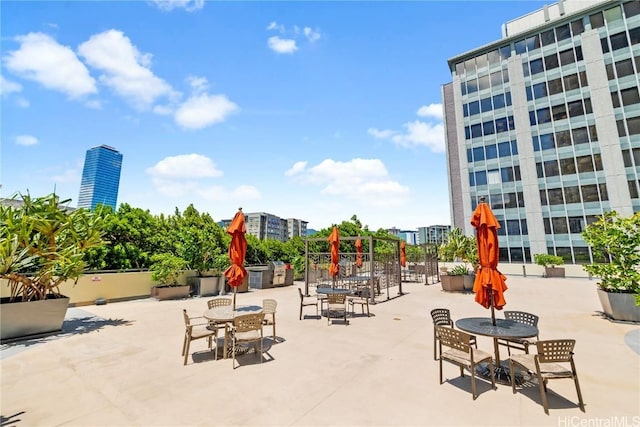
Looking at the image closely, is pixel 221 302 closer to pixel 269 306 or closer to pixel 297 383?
pixel 269 306

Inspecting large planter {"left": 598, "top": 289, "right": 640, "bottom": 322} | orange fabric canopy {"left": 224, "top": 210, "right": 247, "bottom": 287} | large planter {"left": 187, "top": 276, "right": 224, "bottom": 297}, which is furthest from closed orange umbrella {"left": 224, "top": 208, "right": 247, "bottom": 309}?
large planter {"left": 598, "top": 289, "right": 640, "bottom": 322}

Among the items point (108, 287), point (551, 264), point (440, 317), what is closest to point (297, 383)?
point (440, 317)

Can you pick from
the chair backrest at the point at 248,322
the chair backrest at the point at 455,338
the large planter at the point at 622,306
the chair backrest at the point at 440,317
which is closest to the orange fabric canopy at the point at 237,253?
the chair backrest at the point at 248,322

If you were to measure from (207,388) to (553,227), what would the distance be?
33.5 m

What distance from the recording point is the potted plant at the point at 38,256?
6.97 meters

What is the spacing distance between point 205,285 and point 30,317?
6974 mm

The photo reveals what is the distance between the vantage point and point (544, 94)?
28391 mm

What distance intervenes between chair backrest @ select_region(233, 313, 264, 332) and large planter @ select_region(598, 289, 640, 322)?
34.5 feet

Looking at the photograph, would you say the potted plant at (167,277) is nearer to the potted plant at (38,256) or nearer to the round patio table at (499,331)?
the potted plant at (38,256)

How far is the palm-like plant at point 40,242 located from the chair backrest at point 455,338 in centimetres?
956

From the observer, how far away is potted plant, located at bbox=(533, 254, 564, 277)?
23489 mm

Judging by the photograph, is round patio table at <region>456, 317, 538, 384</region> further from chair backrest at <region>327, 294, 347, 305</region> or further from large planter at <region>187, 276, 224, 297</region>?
large planter at <region>187, 276, 224, 297</region>

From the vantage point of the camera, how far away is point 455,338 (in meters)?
4.36

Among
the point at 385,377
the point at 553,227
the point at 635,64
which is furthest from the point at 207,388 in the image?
the point at 635,64
